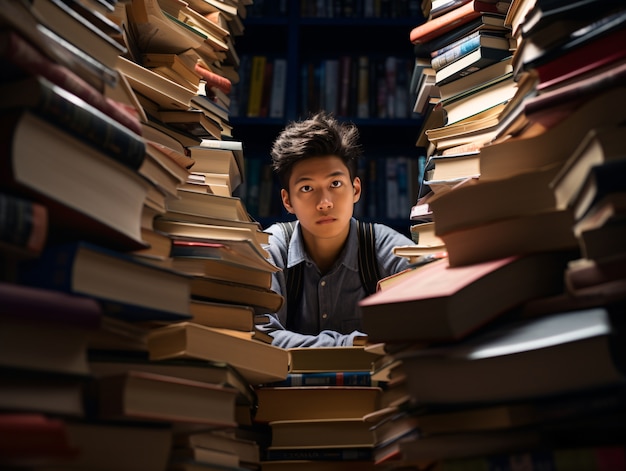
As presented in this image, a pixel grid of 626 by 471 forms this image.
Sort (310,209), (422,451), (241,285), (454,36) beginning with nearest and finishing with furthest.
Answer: (422,451) → (241,285) → (454,36) → (310,209)

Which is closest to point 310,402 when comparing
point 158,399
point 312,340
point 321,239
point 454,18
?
point 312,340

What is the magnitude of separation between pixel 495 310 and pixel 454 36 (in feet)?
3.35

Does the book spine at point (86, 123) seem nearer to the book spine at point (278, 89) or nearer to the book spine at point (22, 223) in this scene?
the book spine at point (22, 223)

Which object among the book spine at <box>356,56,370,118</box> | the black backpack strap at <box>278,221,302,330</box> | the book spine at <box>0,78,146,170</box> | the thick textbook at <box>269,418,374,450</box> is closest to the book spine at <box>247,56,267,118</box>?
the book spine at <box>356,56,370,118</box>

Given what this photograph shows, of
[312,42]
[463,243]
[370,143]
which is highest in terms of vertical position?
[312,42]

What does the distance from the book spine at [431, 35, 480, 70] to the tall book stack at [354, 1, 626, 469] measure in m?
0.65

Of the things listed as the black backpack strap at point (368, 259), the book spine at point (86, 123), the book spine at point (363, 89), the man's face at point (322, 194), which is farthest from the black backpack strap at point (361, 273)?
the book spine at point (86, 123)

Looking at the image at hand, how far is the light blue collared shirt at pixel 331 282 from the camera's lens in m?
2.03

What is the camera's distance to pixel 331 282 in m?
2.08

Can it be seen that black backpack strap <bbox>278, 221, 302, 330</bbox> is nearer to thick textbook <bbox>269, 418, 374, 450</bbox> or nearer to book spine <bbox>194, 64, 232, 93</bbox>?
book spine <bbox>194, 64, 232, 93</bbox>

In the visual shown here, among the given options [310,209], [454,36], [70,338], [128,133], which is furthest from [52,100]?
[310,209]

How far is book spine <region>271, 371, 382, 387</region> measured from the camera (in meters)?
1.34

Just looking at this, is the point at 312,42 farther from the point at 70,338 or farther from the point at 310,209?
the point at 70,338

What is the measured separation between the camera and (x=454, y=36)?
1713 millimetres
